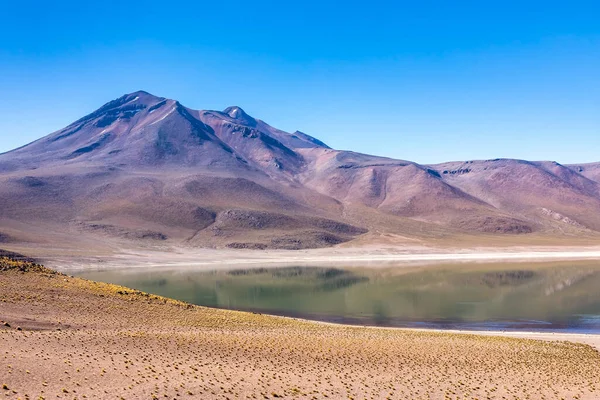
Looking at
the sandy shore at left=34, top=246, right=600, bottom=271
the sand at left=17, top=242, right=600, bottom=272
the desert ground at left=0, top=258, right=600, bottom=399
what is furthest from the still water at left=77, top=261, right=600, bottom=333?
the desert ground at left=0, top=258, right=600, bottom=399

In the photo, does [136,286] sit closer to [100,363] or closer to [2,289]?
[2,289]

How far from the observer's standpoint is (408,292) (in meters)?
73.0

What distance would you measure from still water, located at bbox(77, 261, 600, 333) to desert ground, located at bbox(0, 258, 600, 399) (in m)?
15.5

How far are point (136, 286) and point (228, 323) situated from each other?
46228mm

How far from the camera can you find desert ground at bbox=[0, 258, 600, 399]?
18.3 metres

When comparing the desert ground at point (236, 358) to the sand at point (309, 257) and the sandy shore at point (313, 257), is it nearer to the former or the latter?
the sand at point (309, 257)

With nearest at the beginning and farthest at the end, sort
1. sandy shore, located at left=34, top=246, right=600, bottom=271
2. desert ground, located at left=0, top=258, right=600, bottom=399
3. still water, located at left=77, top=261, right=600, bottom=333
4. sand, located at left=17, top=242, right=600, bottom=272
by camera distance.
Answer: desert ground, located at left=0, top=258, right=600, bottom=399 → still water, located at left=77, top=261, right=600, bottom=333 → sand, located at left=17, top=242, right=600, bottom=272 → sandy shore, located at left=34, top=246, right=600, bottom=271

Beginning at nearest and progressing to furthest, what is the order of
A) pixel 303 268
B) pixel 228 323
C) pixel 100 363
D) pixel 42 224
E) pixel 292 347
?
pixel 100 363, pixel 292 347, pixel 228 323, pixel 303 268, pixel 42 224

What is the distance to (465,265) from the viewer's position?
4619 inches

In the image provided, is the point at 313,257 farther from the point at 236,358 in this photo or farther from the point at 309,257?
the point at 236,358

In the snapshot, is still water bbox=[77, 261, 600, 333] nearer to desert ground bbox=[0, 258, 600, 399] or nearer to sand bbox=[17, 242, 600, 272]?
sand bbox=[17, 242, 600, 272]

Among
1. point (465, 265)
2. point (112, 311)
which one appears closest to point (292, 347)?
point (112, 311)

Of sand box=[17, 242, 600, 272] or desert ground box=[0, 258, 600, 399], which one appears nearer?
desert ground box=[0, 258, 600, 399]

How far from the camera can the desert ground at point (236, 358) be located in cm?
1828
